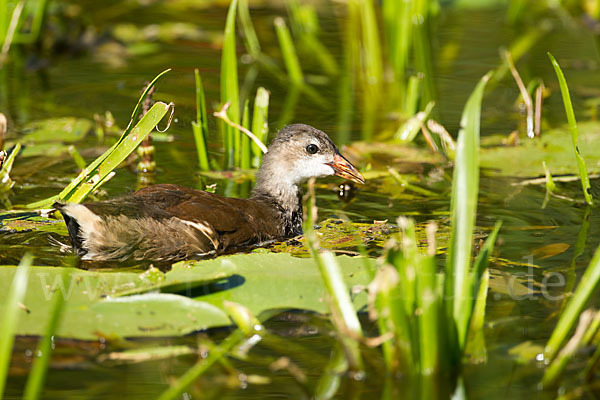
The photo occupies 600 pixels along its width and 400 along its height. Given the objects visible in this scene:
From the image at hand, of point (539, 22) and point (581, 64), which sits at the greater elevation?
point (539, 22)

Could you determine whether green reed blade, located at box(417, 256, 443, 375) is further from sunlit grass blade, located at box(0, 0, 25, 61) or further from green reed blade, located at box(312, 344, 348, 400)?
sunlit grass blade, located at box(0, 0, 25, 61)

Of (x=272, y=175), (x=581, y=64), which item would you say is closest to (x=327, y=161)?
(x=272, y=175)

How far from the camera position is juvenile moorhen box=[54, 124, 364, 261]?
4117 millimetres

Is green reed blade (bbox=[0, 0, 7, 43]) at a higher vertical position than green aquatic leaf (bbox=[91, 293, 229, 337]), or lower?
higher

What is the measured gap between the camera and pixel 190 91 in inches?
316

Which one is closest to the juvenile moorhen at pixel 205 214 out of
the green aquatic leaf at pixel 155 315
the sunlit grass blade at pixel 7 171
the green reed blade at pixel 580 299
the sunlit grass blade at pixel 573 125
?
the green aquatic leaf at pixel 155 315

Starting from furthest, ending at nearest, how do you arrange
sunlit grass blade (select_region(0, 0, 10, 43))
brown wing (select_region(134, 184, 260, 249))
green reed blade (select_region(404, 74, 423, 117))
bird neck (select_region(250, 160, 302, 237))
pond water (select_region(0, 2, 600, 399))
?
sunlit grass blade (select_region(0, 0, 10, 43)), green reed blade (select_region(404, 74, 423, 117)), bird neck (select_region(250, 160, 302, 237)), brown wing (select_region(134, 184, 260, 249)), pond water (select_region(0, 2, 600, 399))

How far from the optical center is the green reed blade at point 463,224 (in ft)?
10.1

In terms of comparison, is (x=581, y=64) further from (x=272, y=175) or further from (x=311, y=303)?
(x=311, y=303)

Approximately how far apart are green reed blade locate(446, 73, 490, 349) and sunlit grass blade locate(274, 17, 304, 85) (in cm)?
471

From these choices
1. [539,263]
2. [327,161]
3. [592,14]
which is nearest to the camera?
[539,263]

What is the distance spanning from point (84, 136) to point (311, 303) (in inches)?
140

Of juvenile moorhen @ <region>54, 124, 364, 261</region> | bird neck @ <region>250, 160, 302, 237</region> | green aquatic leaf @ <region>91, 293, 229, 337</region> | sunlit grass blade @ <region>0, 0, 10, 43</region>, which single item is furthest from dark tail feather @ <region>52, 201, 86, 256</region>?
sunlit grass blade @ <region>0, 0, 10, 43</region>

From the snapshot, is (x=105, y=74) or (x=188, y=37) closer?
(x=105, y=74)
